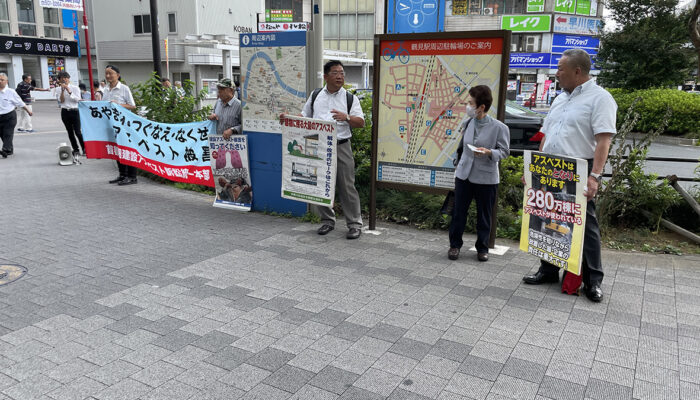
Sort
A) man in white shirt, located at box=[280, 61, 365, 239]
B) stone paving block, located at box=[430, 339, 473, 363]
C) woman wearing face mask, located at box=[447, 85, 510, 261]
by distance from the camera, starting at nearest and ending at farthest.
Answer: stone paving block, located at box=[430, 339, 473, 363]
woman wearing face mask, located at box=[447, 85, 510, 261]
man in white shirt, located at box=[280, 61, 365, 239]

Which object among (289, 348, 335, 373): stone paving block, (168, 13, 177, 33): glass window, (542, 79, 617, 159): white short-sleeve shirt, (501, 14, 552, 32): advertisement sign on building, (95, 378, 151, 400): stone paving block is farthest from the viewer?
(501, 14, 552, 32): advertisement sign on building

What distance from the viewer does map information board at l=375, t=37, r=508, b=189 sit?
566 cm

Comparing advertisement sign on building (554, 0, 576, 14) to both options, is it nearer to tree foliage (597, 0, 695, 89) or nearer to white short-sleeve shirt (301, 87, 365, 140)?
tree foliage (597, 0, 695, 89)

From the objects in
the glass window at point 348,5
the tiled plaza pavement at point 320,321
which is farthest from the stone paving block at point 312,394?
the glass window at point 348,5

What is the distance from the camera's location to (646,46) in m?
19.2

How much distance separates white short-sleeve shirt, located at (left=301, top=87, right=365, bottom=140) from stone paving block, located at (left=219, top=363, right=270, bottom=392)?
3357mm

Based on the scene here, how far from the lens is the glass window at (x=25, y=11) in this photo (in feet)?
136

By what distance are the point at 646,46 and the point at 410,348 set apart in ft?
64.7

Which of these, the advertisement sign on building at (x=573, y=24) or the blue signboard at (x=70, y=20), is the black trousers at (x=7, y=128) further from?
the advertisement sign on building at (x=573, y=24)

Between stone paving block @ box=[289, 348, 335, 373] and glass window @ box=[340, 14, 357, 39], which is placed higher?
glass window @ box=[340, 14, 357, 39]

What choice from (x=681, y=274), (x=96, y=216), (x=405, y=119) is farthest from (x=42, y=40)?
(x=681, y=274)

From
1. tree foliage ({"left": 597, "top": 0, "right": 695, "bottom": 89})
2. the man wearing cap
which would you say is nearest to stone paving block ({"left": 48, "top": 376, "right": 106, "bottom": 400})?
the man wearing cap

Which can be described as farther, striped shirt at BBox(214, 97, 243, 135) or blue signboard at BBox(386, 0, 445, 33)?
blue signboard at BBox(386, 0, 445, 33)

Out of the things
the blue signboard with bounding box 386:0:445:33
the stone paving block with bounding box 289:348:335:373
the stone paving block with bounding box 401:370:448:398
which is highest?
the blue signboard with bounding box 386:0:445:33
